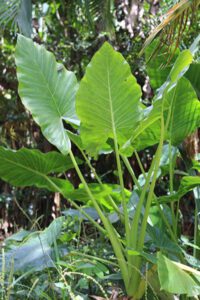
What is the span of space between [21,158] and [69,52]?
314 centimetres

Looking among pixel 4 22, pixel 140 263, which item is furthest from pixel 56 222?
pixel 4 22

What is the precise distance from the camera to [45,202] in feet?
18.3

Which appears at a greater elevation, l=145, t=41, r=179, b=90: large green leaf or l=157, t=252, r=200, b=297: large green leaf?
l=145, t=41, r=179, b=90: large green leaf

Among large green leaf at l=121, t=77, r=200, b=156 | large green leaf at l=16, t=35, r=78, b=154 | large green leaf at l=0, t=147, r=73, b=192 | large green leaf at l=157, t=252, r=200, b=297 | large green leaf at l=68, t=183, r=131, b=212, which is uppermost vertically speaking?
large green leaf at l=16, t=35, r=78, b=154

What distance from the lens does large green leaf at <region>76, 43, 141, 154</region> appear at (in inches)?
91.6

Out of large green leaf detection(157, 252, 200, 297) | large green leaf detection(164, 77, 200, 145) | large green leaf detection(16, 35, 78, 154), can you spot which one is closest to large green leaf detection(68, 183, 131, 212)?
large green leaf detection(16, 35, 78, 154)

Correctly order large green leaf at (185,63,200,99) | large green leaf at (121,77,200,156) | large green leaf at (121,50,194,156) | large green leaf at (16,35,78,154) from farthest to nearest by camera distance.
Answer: large green leaf at (185,63,200,99) < large green leaf at (121,77,200,156) < large green leaf at (16,35,78,154) < large green leaf at (121,50,194,156)

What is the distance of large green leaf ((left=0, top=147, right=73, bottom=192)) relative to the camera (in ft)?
9.10

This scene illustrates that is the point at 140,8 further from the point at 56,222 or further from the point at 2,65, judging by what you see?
the point at 56,222

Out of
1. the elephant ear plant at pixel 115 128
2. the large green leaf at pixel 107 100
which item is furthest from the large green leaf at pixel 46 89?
the large green leaf at pixel 107 100

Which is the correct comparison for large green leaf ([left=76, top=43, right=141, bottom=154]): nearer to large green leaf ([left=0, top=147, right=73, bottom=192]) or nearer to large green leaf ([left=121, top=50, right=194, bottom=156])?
large green leaf ([left=121, top=50, right=194, bottom=156])

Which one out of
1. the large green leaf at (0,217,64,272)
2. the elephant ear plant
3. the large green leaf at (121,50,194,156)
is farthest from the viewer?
the large green leaf at (0,217,64,272)

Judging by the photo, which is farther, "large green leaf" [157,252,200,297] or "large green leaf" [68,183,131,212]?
"large green leaf" [68,183,131,212]

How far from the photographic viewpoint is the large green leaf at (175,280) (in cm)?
191
